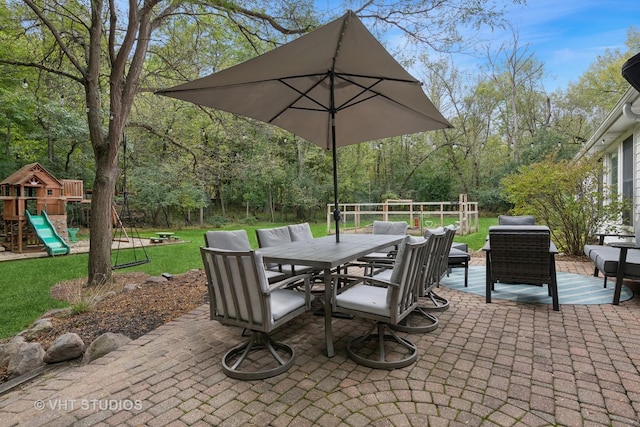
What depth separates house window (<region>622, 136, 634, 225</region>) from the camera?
6170 mm

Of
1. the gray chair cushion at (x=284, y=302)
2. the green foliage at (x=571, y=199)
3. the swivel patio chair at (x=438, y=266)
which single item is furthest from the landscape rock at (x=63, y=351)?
the green foliage at (x=571, y=199)

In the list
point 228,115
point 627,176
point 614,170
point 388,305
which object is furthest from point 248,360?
point 614,170

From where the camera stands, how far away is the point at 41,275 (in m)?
6.00

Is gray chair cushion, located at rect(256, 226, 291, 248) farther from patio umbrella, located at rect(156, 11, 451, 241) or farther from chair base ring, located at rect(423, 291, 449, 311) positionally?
chair base ring, located at rect(423, 291, 449, 311)

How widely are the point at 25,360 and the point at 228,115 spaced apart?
6.05 meters

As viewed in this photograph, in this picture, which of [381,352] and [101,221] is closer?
[381,352]

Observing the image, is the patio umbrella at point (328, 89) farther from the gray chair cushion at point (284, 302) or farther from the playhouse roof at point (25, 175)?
the playhouse roof at point (25, 175)

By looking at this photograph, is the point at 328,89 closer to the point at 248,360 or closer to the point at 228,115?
the point at 248,360

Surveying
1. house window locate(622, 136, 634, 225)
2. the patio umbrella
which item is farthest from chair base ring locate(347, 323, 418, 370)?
house window locate(622, 136, 634, 225)

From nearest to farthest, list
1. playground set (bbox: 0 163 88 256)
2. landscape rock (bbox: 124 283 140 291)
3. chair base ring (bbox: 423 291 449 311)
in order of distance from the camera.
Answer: chair base ring (bbox: 423 291 449 311) → landscape rock (bbox: 124 283 140 291) → playground set (bbox: 0 163 88 256)

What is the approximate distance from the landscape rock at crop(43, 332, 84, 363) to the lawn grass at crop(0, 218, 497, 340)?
3.26 ft

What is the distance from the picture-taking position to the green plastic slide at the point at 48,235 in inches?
333

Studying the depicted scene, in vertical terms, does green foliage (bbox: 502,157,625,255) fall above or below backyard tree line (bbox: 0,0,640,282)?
below

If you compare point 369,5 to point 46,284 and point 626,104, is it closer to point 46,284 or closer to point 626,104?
point 626,104
